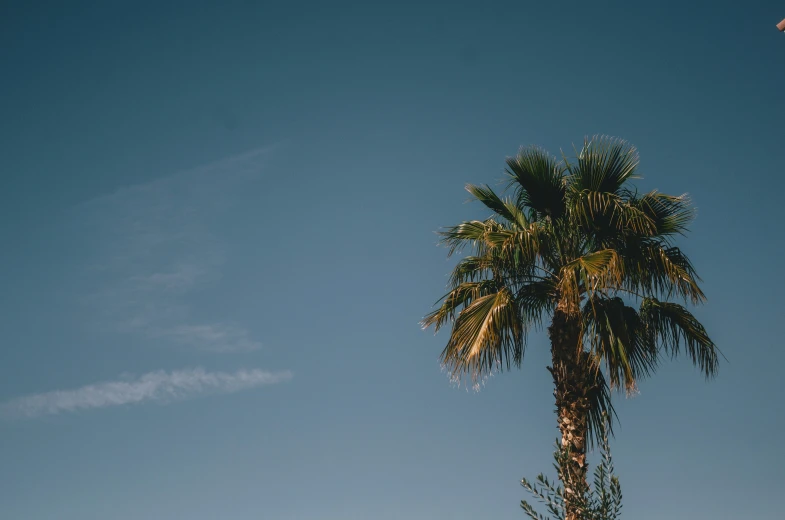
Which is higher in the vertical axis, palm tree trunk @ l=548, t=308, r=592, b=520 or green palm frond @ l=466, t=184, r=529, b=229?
green palm frond @ l=466, t=184, r=529, b=229

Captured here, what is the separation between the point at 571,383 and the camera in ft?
38.9

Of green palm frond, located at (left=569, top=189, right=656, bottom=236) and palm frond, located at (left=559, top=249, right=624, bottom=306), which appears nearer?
palm frond, located at (left=559, top=249, right=624, bottom=306)

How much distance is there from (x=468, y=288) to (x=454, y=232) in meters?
1.33

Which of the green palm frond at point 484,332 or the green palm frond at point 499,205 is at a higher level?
the green palm frond at point 499,205

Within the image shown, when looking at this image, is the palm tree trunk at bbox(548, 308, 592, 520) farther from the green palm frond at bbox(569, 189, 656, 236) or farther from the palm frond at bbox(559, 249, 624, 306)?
the green palm frond at bbox(569, 189, 656, 236)

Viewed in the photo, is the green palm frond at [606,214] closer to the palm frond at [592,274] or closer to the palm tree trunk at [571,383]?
the palm frond at [592,274]

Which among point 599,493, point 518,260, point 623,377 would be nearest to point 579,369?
point 623,377

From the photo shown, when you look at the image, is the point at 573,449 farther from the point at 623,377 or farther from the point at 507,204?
the point at 507,204

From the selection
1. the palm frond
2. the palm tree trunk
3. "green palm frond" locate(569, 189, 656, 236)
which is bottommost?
the palm tree trunk

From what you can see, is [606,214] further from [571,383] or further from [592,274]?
[571,383]

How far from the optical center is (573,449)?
11320 millimetres

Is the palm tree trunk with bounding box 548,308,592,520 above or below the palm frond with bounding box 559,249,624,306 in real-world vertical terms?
below

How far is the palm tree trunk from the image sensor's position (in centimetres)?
1145

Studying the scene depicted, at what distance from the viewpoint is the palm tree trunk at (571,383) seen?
11.4 meters
